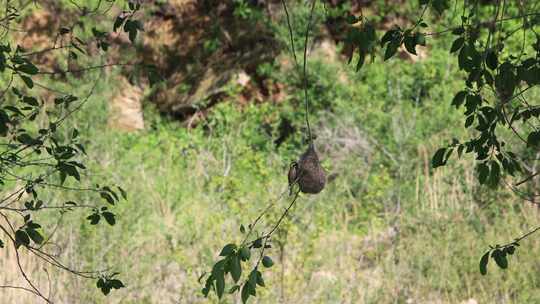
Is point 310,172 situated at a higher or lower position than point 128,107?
lower

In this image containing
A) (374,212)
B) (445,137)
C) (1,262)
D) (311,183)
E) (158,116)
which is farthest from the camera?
(158,116)

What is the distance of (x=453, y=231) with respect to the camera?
5.73 m

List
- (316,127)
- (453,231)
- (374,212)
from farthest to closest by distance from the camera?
(316,127), (374,212), (453,231)

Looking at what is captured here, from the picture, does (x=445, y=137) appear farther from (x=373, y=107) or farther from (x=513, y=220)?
(x=513, y=220)

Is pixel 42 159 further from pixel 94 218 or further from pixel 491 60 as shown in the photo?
pixel 491 60

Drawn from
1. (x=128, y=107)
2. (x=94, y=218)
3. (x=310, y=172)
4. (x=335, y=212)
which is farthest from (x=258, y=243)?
(x=128, y=107)

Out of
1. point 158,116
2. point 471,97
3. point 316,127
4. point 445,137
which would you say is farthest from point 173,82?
point 471,97

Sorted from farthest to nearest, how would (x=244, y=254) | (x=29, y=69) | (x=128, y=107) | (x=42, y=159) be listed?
1. (x=128, y=107)
2. (x=42, y=159)
3. (x=29, y=69)
4. (x=244, y=254)

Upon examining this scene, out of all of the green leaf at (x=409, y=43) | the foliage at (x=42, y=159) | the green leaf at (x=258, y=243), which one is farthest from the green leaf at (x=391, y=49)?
the foliage at (x=42, y=159)

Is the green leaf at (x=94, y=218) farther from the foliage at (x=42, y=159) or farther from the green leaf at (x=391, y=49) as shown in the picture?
the green leaf at (x=391, y=49)

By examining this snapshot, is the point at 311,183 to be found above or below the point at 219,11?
below

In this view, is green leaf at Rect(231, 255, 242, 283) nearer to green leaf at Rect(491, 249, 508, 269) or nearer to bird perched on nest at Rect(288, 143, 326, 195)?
bird perched on nest at Rect(288, 143, 326, 195)

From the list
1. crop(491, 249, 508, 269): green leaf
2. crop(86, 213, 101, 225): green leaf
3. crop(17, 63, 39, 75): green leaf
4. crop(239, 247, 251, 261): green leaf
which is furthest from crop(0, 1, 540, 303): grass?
crop(239, 247, 251, 261): green leaf

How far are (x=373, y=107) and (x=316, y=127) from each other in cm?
65
